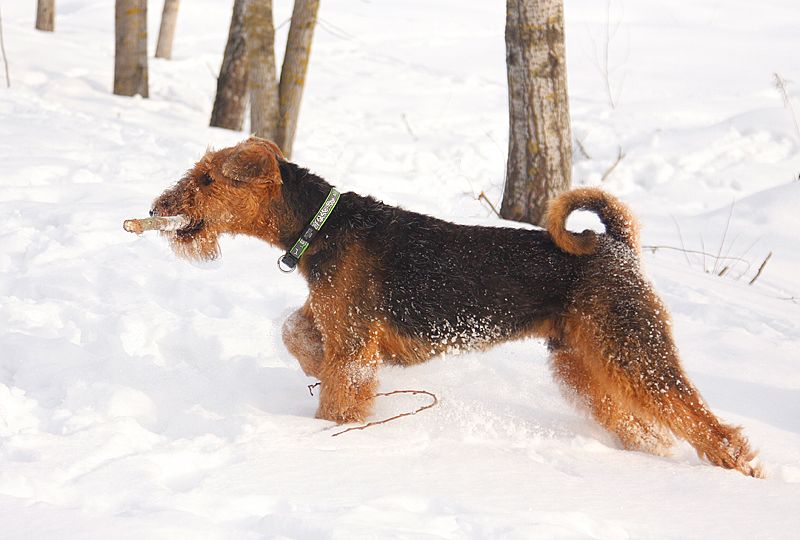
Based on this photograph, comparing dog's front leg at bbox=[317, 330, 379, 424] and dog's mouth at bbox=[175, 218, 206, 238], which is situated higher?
dog's mouth at bbox=[175, 218, 206, 238]

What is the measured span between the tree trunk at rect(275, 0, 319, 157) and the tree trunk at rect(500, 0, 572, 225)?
12.4 ft

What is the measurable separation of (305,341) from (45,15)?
17700 mm

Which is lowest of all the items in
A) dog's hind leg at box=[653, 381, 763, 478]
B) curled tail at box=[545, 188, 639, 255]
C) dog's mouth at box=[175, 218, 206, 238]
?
dog's hind leg at box=[653, 381, 763, 478]

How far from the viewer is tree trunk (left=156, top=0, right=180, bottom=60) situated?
16.8m

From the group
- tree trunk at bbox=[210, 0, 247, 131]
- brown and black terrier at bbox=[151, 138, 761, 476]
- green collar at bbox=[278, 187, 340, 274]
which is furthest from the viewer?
tree trunk at bbox=[210, 0, 247, 131]

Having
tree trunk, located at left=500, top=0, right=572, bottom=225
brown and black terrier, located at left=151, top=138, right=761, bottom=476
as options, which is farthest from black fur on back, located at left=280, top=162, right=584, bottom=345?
tree trunk, located at left=500, top=0, right=572, bottom=225

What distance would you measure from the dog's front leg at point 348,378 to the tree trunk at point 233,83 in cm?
761

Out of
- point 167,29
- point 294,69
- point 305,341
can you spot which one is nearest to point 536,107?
point 305,341

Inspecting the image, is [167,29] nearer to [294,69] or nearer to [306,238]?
[294,69]

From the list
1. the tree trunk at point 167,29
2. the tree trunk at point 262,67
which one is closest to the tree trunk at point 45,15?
the tree trunk at point 167,29

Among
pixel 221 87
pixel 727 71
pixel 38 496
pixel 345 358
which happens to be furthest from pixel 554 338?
pixel 727 71

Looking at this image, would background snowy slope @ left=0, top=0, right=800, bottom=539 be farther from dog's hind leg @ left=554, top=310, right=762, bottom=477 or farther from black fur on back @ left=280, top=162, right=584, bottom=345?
black fur on back @ left=280, top=162, right=584, bottom=345

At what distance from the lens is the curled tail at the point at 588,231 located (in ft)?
12.5

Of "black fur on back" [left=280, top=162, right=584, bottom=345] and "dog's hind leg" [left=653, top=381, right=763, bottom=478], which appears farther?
"black fur on back" [left=280, top=162, right=584, bottom=345]
